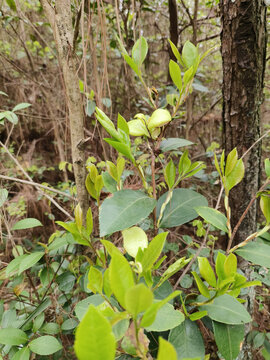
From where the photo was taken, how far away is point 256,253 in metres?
0.39

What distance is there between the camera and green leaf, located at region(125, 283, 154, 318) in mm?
165

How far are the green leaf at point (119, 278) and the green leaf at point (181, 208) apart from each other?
0.69ft

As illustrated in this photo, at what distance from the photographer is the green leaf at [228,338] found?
348 millimetres

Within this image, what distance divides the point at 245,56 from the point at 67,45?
459mm

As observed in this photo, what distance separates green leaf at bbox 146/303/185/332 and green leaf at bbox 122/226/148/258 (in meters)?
0.08

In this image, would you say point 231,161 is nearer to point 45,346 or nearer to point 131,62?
point 131,62

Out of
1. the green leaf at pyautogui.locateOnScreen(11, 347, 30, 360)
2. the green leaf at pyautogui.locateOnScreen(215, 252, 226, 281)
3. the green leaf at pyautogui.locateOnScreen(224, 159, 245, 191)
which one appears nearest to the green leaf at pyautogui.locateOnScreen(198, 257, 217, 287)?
the green leaf at pyautogui.locateOnScreen(215, 252, 226, 281)

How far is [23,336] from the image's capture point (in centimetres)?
48

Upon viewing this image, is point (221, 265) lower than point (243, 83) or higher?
lower

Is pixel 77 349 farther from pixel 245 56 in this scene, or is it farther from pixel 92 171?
pixel 245 56

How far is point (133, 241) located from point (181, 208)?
5.3 inches

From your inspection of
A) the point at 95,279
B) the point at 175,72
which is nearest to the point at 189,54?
the point at 175,72

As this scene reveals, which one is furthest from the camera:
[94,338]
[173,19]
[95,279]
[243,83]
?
[173,19]

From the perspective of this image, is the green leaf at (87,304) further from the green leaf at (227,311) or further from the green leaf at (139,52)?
the green leaf at (139,52)
